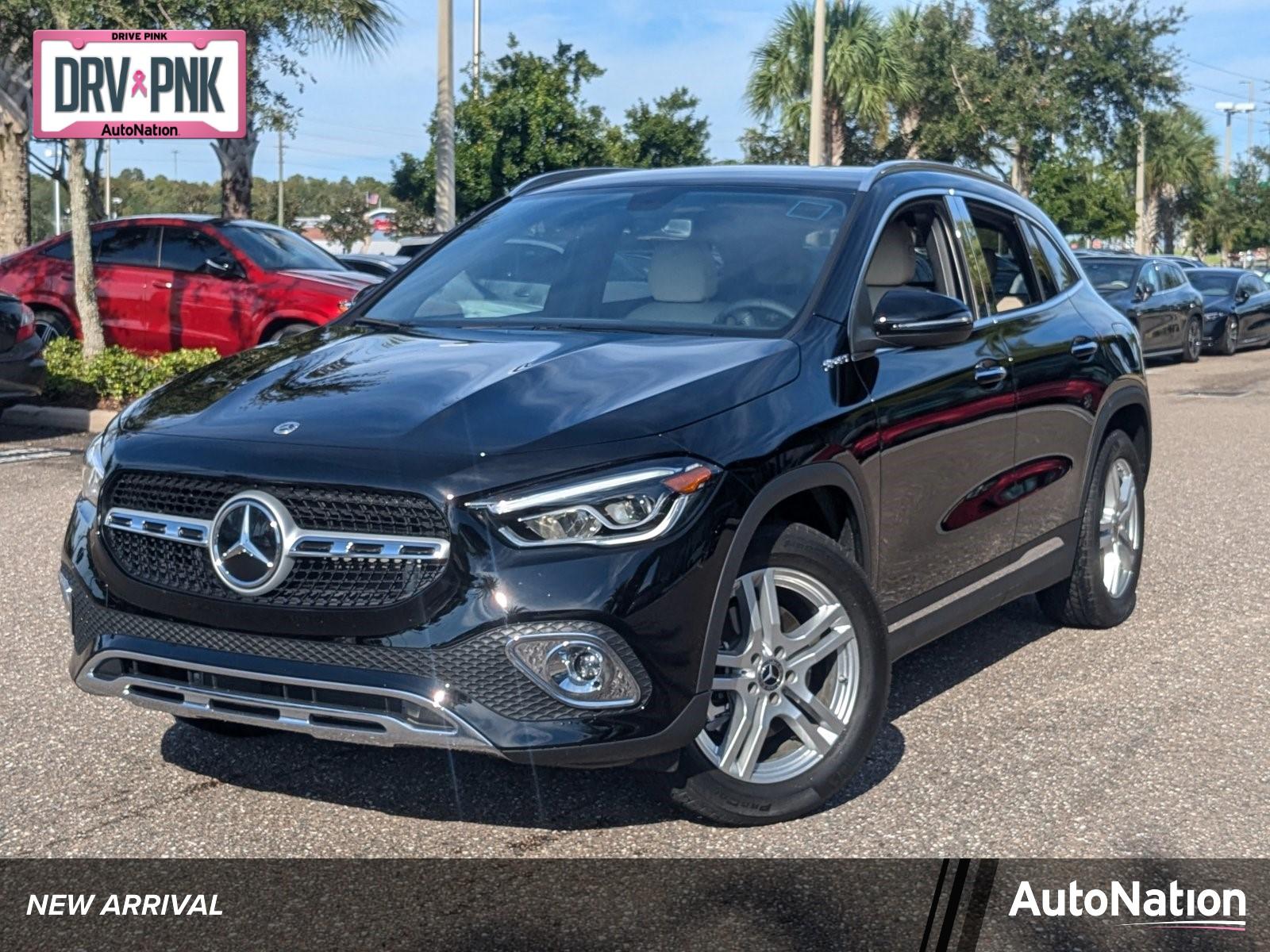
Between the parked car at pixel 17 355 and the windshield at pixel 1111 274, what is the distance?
46.7ft

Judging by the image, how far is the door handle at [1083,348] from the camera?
616 centimetres

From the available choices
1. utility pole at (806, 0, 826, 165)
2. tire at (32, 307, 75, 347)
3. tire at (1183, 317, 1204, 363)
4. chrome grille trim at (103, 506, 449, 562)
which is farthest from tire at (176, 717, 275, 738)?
utility pole at (806, 0, 826, 165)

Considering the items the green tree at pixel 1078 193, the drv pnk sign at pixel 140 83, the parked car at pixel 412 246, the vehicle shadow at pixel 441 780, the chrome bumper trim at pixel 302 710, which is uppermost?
the green tree at pixel 1078 193

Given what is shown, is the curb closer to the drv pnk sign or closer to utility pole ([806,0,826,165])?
the drv pnk sign

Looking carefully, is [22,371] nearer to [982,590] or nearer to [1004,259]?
[1004,259]

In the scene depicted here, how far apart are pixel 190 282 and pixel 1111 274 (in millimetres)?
12662

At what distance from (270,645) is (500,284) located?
6.20 feet

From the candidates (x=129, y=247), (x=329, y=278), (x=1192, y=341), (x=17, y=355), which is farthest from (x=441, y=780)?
(x=1192, y=341)

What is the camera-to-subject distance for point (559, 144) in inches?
1153

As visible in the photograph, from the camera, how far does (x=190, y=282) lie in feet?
49.7

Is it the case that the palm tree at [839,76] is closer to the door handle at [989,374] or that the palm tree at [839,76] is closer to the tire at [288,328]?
the tire at [288,328]

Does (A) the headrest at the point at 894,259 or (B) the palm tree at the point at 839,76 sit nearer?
(A) the headrest at the point at 894,259

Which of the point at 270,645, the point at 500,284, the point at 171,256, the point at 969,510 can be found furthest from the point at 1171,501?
the point at 171,256

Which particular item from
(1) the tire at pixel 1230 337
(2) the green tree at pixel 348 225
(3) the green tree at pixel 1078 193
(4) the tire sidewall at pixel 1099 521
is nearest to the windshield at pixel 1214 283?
(1) the tire at pixel 1230 337
